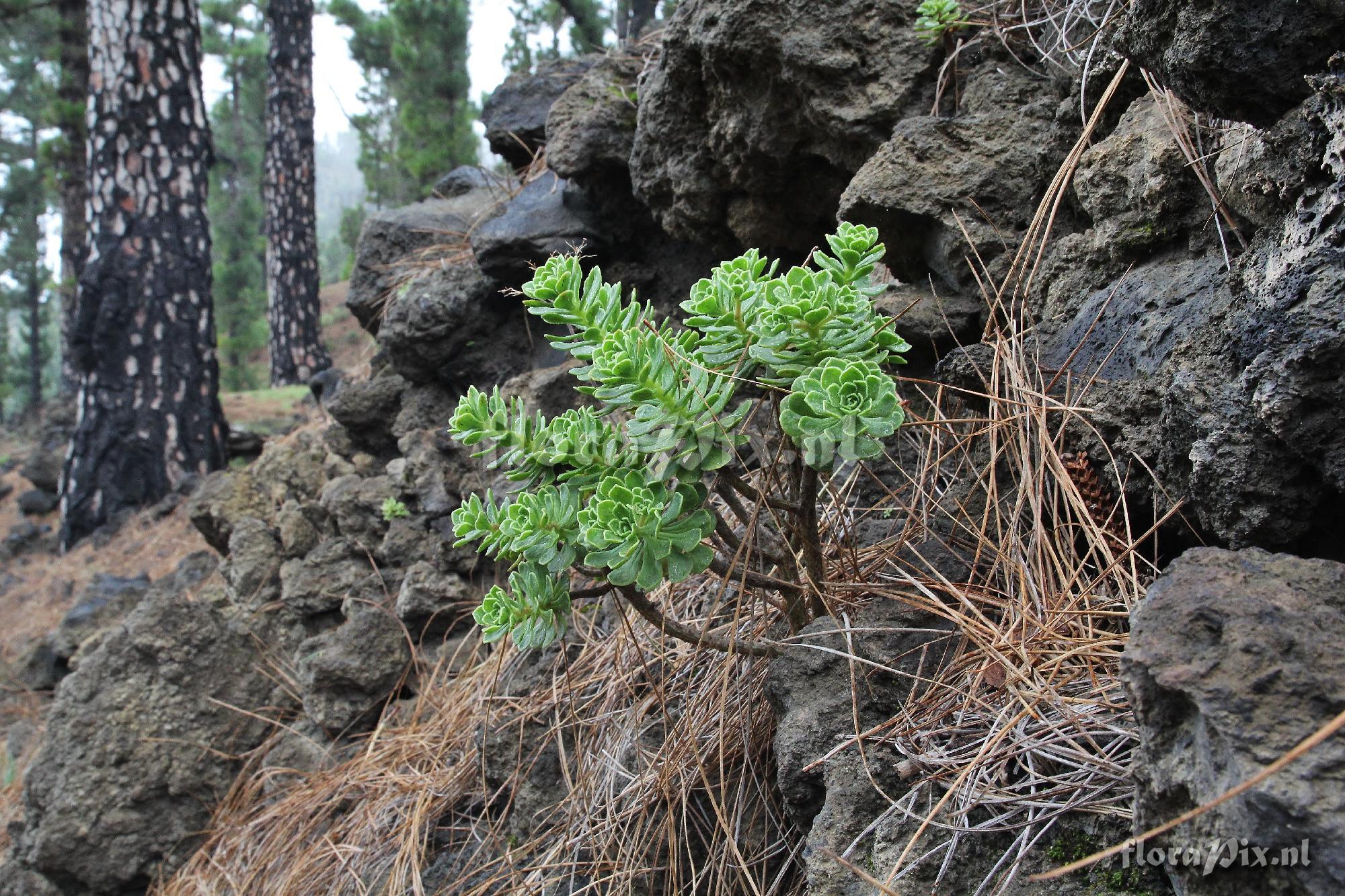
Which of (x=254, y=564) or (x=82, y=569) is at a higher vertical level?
(x=254, y=564)

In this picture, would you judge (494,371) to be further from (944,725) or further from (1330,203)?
(1330,203)

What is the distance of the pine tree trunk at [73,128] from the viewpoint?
31.0 ft

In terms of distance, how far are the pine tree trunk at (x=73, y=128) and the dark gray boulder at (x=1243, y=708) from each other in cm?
1076

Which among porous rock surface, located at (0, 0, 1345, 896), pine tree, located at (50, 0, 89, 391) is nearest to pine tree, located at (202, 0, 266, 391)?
pine tree, located at (50, 0, 89, 391)

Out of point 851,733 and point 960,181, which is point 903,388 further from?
point 851,733

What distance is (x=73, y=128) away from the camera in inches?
380

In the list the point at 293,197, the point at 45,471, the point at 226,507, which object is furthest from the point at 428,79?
the point at 226,507

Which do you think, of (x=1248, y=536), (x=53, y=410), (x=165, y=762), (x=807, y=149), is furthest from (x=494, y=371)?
(x=53, y=410)

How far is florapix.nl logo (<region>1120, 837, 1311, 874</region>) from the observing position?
0.91m

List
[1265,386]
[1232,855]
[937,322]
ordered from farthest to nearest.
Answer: [937,322]
[1265,386]
[1232,855]

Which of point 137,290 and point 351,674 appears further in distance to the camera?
point 137,290

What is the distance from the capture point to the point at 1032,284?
203 cm

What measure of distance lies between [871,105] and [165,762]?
3.13 metres

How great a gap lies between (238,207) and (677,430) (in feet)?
75.4
